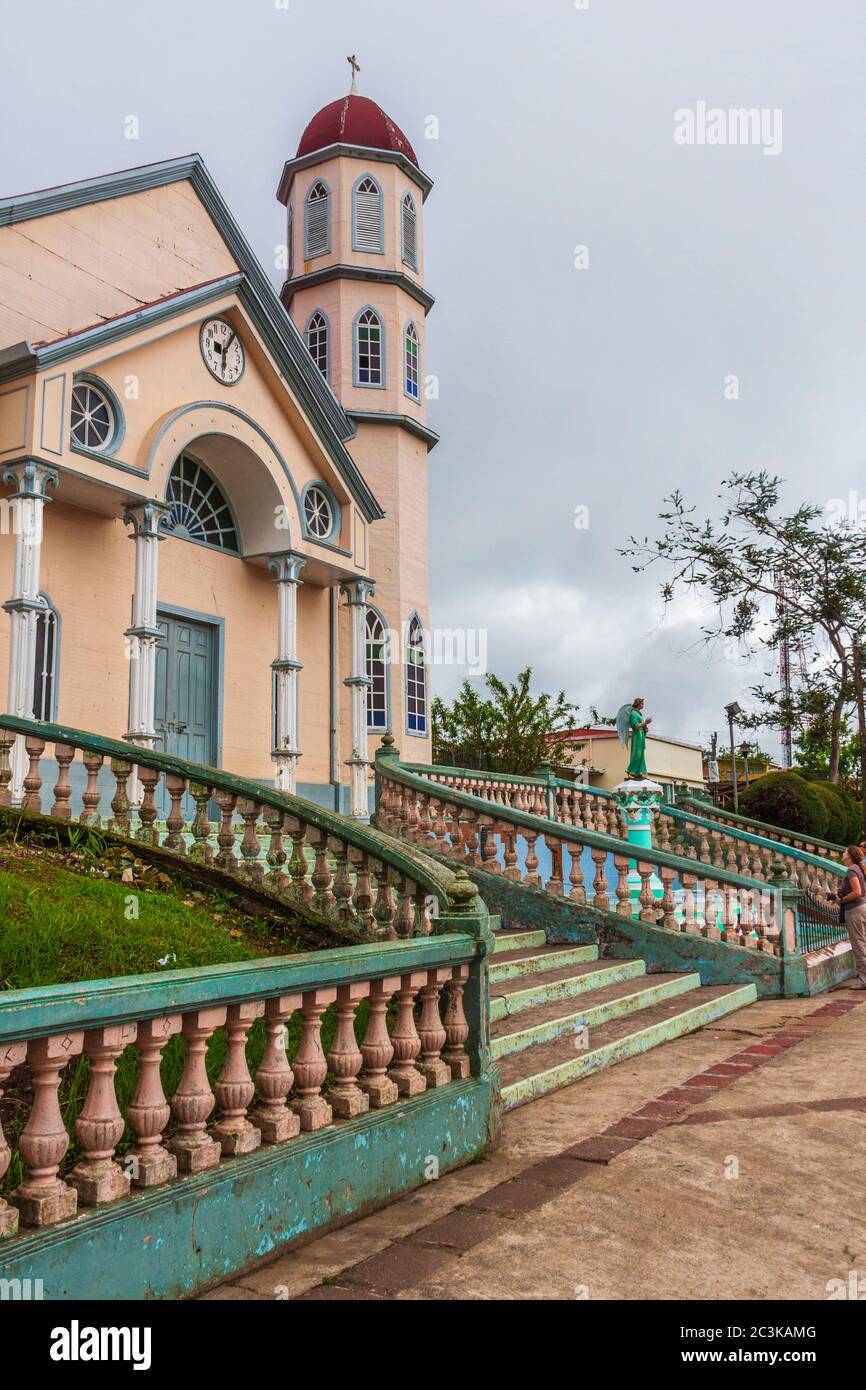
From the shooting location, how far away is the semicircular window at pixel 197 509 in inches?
529

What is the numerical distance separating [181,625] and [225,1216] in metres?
10.6

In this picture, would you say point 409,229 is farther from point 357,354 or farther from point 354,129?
point 357,354

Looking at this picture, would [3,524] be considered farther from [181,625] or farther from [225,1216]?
[225,1216]

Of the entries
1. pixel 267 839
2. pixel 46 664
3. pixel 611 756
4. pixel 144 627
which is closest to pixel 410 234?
pixel 144 627

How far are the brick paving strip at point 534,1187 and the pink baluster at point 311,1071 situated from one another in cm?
54

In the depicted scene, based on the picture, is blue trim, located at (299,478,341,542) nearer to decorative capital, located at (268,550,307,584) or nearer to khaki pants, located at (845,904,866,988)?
decorative capital, located at (268,550,307,584)

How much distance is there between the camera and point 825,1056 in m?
7.17

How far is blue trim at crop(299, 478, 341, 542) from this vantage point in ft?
46.0

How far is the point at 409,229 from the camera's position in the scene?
64.2 feet

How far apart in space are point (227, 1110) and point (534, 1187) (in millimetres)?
1559

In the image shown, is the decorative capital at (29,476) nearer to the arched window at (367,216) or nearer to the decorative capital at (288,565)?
the decorative capital at (288,565)

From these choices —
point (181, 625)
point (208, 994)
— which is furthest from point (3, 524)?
point (208, 994)

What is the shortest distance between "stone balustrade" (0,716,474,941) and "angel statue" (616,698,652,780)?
7.21 meters

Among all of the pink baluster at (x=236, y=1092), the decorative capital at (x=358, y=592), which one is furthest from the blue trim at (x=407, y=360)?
the pink baluster at (x=236, y=1092)
